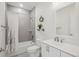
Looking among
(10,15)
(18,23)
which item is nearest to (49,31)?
(18,23)

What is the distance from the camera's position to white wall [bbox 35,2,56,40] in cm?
167

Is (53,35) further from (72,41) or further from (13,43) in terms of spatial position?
(13,43)

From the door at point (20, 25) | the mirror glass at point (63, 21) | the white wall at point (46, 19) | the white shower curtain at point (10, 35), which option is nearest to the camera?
the mirror glass at point (63, 21)

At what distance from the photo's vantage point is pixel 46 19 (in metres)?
1.81

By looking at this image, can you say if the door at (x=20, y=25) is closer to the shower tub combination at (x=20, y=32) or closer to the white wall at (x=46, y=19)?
the shower tub combination at (x=20, y=32)

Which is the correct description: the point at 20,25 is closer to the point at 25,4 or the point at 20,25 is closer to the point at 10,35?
the point at 10,35

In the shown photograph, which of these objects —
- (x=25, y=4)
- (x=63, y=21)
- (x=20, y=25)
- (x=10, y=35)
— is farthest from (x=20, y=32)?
(x=63, y=21)

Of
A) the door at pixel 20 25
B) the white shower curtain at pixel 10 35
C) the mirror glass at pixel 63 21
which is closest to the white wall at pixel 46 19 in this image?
the mirror glass at pixel 63 21

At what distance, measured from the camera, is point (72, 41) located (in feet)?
3.99

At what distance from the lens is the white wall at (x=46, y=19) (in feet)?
5.48

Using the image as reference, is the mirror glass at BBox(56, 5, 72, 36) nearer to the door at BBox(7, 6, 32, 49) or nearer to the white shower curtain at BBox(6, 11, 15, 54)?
the door at BBox(7, 6, 32, 49)

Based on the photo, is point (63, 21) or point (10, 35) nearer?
point (63, 21)

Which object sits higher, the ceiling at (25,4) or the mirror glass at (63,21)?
the ceiling at (25,4)

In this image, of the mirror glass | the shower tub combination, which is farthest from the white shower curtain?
the mirror glass
